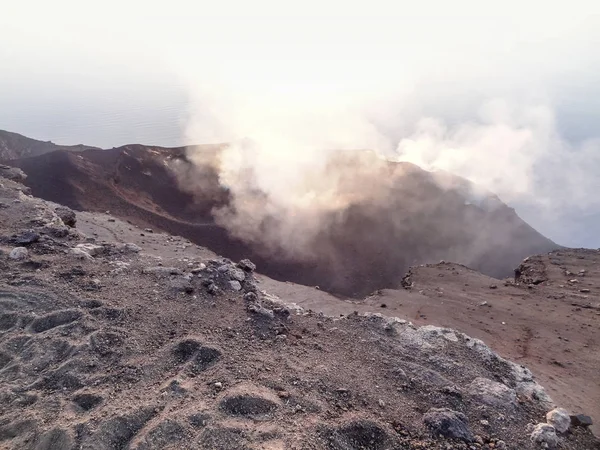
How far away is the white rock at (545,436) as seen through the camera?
17.9ft

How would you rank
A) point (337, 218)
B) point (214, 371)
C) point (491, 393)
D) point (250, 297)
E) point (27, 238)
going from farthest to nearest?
point (337, 218), point (27, 238), point (250, 297), point (491, 393), point (214, 371)

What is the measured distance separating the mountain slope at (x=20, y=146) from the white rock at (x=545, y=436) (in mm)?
35173

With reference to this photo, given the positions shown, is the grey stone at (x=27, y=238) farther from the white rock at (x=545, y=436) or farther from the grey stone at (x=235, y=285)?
the white rock at (x=545, y=436)

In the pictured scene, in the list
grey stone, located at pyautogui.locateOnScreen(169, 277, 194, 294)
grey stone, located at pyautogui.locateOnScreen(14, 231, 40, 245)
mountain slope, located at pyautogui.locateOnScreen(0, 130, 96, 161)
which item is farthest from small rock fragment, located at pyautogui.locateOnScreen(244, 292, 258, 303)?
mountain slope, located at pyautogui.locateOnScreen(0, 130, 96, 161)

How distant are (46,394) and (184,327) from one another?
2.05 metres

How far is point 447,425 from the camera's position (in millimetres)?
5133

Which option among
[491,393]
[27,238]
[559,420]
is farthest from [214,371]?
[27,238]

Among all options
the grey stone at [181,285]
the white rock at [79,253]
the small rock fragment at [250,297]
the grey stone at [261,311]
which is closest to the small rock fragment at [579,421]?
the grey stone at [261,311]

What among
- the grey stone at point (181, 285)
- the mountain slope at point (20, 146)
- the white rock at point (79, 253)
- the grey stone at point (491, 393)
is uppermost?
the mountain slope at point (20, 146)

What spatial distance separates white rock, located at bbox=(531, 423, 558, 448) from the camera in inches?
215

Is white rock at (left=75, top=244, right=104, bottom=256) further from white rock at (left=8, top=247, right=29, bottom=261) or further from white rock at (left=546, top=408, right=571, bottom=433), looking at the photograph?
white rock at (left=546, top=408, right=571, bottom=433)

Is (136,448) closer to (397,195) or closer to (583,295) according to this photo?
(583,295)

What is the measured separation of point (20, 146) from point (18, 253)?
2943 cm

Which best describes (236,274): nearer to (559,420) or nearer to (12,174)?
(559,420)
